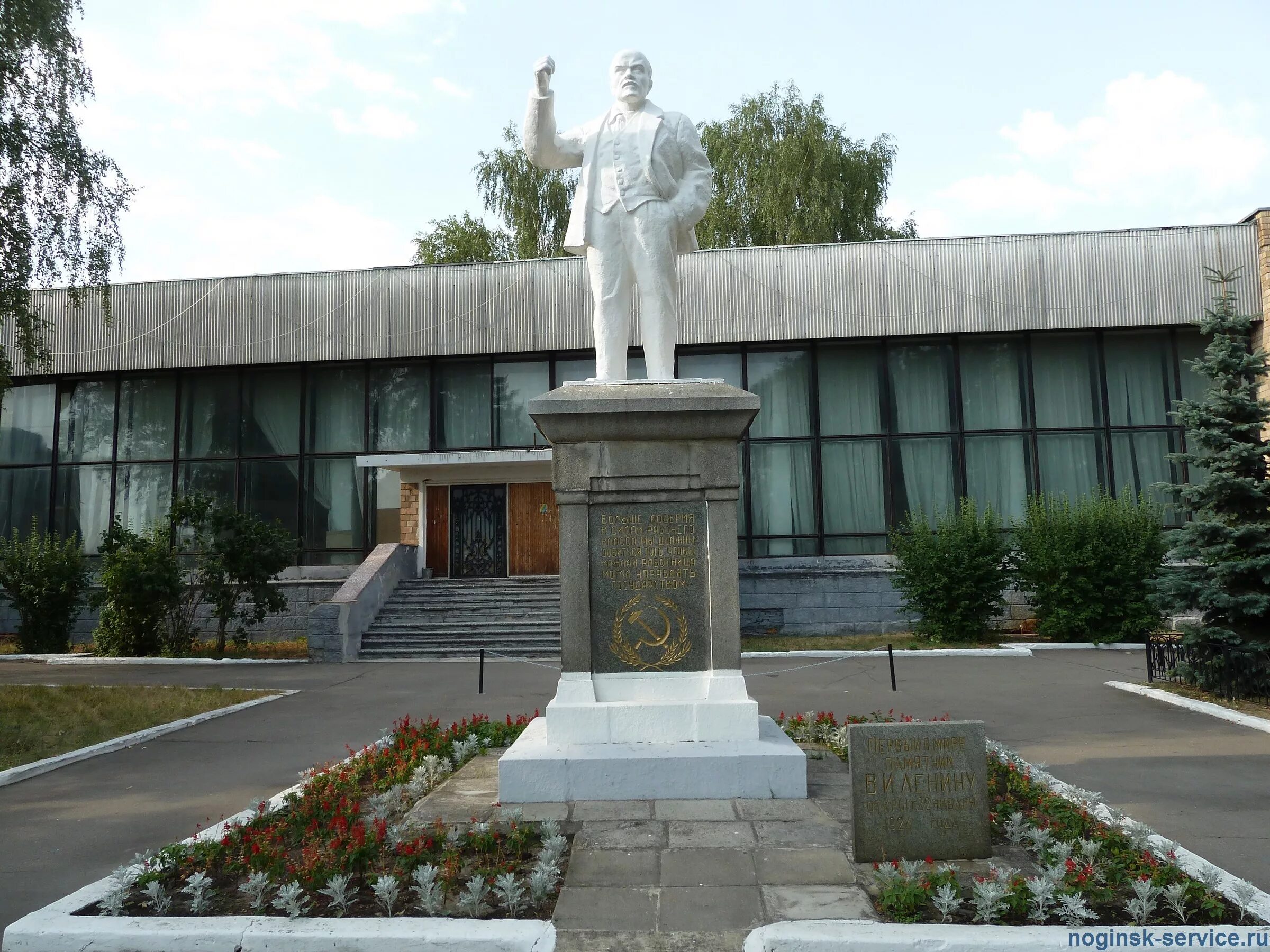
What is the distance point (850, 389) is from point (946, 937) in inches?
725

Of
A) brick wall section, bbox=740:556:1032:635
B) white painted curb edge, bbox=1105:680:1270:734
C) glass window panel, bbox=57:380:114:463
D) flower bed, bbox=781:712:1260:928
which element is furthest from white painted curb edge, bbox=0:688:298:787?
glass window panel, bbox=57:380:114:463

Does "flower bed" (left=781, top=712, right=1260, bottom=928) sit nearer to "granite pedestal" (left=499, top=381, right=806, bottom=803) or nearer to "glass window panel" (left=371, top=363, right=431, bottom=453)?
"granite pedestal" (left=499, top=381, right=806, bottom=803)

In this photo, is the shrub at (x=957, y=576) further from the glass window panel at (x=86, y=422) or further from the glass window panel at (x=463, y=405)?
the glass window panel at (x=86, y=422)

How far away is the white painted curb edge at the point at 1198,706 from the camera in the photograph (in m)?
8.77

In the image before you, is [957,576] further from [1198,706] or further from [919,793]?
[919,793]

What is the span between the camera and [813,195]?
26703 mm

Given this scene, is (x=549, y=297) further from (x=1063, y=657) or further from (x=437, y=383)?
(x=1063, y=657)

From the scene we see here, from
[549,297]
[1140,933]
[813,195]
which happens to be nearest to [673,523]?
[1140,933]

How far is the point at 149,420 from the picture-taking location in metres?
22.7

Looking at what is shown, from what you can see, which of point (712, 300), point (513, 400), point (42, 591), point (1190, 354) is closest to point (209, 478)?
point (42, 591)

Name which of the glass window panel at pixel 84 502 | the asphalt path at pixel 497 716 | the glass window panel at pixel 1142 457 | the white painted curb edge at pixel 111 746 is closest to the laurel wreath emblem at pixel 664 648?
the asphalt path at pixel 497 716

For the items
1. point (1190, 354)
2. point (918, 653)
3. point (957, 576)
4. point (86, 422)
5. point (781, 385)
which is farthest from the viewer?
point (86, 422)

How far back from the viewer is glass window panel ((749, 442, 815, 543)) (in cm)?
2105

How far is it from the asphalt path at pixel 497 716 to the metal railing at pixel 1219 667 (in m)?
0.79
